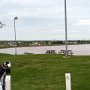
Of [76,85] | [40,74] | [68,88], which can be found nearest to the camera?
[68,88]

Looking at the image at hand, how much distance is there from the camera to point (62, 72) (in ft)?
78.8

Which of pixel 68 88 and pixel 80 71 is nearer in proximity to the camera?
pixel 68 88

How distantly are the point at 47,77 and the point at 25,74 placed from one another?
2.24m

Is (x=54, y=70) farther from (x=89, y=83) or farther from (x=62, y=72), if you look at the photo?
(x=89, y=83)

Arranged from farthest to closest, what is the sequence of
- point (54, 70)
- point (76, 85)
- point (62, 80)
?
point (54, 70) → point (62, 80) → point (76, 85)

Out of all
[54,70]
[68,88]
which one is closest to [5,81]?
[68,88]

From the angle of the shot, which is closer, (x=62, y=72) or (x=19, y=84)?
(x=19, y=84)

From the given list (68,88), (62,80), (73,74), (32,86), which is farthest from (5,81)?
(73,74)

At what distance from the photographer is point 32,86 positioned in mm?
18672

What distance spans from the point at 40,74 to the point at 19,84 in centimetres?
411

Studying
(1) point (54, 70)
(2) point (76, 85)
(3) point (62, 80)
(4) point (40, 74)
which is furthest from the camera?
(1) point (54, 70)

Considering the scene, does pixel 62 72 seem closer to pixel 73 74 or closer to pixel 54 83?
pixel 73 74

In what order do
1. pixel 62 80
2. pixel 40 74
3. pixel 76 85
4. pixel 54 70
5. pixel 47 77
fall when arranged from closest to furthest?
pixel 76 85 → pixel 62 80 → pixel 47 77 → pixel 40 74 → pixel 54 70

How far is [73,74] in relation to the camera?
22906mm
